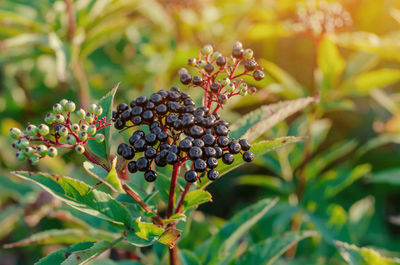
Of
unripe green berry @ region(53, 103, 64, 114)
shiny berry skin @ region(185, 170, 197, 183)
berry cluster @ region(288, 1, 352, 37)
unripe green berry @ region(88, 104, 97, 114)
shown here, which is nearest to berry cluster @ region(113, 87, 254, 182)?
shiny berry skin @ region(185, 170, 197, 183)

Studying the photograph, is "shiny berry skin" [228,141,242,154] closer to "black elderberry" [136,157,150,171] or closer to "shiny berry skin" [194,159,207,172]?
"shiny berry skin" [194,159,207,172]

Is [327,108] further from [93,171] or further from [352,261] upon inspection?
[93,171]

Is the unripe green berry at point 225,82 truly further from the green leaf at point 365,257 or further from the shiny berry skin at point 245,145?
the green leaf at point 365,257

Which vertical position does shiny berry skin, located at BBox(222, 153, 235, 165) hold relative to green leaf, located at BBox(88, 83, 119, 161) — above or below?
below

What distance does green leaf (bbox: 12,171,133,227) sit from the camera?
4.51ft

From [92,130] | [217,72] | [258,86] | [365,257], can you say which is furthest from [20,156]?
[258,86]

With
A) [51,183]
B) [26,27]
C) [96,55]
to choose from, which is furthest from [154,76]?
[51,183]

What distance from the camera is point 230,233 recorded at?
1.97 meters

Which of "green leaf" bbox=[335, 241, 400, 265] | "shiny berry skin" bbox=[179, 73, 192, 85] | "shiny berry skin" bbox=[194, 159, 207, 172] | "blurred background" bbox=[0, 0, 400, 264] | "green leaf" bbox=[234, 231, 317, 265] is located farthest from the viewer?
"blurred background" bbox=[0, 0, 400, 264]

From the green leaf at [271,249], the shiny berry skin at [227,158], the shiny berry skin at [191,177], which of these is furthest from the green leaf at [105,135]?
the green leaf at [271,249]

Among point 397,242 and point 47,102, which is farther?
point 47,102

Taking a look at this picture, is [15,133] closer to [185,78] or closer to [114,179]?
[114,179]

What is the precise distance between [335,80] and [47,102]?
9.01 feet

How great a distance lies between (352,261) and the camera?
1.74m
